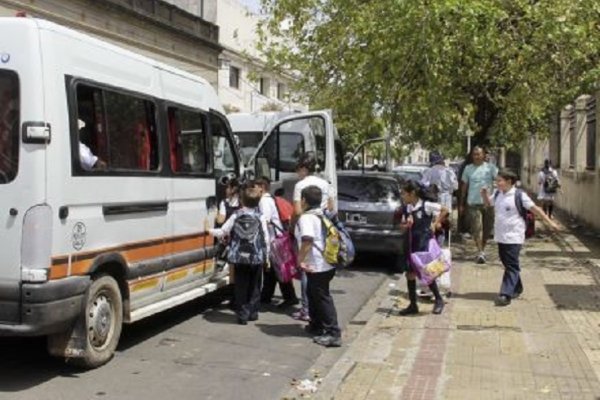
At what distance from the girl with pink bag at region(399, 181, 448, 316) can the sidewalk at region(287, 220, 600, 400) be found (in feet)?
0.69

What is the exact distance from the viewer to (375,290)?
11.7 m

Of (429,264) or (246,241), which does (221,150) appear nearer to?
(246,241)

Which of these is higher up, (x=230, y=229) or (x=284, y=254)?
(x=230, y=229)

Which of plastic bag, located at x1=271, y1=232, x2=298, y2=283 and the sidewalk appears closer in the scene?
the sidewalk

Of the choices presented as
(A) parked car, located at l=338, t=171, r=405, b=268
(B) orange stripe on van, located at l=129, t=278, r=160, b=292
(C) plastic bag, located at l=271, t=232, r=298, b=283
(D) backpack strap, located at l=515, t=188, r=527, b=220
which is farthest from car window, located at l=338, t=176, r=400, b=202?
(B) orange stripe on van, located at l=129, t=278, r=160, b=292

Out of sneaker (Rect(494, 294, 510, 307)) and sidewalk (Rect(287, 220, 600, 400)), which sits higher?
sneaker (Rect(494, 294, 510, 307))

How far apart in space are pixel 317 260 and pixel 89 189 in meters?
2.35

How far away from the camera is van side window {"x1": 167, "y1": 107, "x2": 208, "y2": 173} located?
825 cm

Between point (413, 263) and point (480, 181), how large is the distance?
526 centimetres

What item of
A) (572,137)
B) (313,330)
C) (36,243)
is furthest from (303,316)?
(572,137)

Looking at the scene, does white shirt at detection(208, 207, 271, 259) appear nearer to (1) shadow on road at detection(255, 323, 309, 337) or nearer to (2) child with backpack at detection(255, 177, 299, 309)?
(2) child with backpack at detection(255, 177, 299, 309)

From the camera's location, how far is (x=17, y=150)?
6.07 m

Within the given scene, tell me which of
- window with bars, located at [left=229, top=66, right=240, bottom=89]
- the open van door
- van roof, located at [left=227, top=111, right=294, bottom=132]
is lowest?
the open van door

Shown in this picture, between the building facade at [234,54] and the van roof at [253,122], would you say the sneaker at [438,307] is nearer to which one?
the van roof at [253,122]
